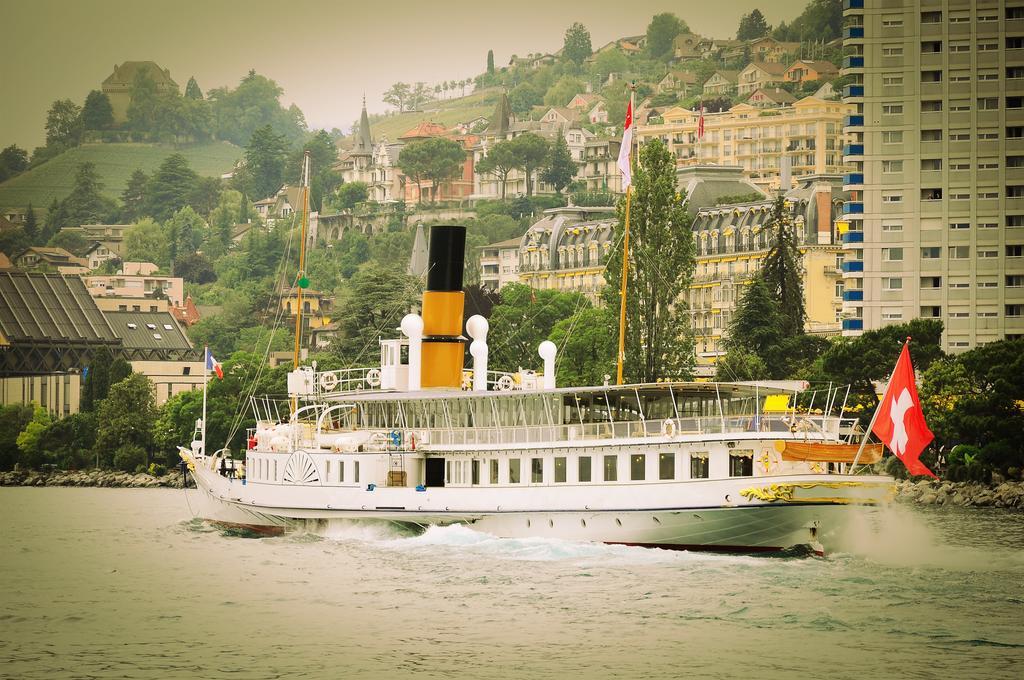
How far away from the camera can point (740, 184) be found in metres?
132

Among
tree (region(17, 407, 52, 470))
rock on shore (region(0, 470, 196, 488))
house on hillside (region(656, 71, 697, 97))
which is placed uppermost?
house on hillside (region(656, 71, 697, 97))

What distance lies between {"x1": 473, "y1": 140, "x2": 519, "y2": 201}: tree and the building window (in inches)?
5592

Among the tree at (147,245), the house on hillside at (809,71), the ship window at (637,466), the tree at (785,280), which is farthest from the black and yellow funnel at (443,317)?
the tree at (147,245)

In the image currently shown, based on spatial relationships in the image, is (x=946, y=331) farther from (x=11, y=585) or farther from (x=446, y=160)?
(x=446, y=160)

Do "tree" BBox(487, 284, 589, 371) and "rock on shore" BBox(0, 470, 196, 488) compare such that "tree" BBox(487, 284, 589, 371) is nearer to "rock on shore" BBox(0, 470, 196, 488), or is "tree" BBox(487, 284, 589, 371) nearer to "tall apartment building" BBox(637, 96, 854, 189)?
"rock on shore" BBox(0, 470, 196, 488)

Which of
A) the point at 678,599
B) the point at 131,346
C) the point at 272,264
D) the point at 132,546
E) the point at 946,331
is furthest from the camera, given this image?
the point at 272,264

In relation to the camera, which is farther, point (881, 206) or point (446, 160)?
point (446, 160)

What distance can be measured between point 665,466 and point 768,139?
11732 cm

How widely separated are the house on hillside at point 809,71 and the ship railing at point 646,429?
438 ft

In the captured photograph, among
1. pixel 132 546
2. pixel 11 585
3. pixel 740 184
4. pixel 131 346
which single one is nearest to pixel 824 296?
pixel 740 184

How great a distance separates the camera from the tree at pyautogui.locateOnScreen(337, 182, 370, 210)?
197m

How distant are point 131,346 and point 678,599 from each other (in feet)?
311

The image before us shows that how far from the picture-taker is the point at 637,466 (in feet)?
142

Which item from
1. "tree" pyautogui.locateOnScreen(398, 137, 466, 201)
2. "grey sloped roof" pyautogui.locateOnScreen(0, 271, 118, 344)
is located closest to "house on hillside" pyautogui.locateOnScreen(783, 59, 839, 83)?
"tree" pyautogui.locateOnScreen(398, 137, 466, 201)
